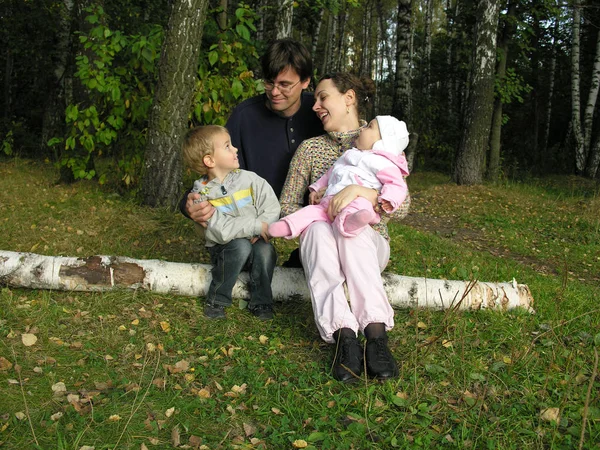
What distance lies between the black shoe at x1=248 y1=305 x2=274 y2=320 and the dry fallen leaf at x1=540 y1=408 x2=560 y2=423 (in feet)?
6.44

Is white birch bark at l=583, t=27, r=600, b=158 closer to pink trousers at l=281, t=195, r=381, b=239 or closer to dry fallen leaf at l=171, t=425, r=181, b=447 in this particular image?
pink trousers at l=281, t=195, r=381, b=239

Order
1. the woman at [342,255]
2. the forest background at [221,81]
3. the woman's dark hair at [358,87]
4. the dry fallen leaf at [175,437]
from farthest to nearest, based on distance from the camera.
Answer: the forest background at [221,81] < the woman's dark hair at [358,87] < the woman at [342,255] < the dry fallen leaf at [175,437]

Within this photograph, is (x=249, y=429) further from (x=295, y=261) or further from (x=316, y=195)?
(x=295, y=261)

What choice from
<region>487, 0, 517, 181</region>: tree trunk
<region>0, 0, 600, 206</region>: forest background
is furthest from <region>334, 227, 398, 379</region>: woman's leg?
<region>487, 0, 517, 181</region>: tree trunk

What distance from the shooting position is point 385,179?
11.9 ft

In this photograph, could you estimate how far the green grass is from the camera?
272cm

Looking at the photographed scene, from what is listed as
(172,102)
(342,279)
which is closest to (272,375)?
(342,279)

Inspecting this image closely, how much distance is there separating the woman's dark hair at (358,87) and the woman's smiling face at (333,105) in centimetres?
3

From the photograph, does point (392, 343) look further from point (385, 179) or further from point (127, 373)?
point (127, 373)

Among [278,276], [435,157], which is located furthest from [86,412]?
[435,157]

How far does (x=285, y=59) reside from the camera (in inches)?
161

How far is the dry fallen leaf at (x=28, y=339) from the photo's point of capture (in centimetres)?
354

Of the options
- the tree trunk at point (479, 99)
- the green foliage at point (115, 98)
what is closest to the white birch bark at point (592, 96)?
the tree trunk at point (479, 99)

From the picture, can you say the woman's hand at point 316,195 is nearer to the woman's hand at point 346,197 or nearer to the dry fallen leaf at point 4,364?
the woman's hand at point 346,197
